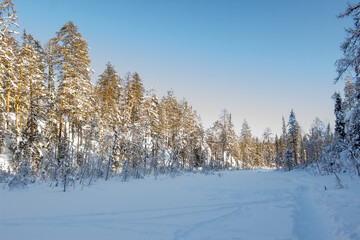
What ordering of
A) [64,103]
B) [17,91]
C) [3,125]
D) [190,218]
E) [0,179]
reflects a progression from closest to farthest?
[190,218] → [0,179] → [64,103] → [3,125] → [17,91]

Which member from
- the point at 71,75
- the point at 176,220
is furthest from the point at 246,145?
the point at 176,220

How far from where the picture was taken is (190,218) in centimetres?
286

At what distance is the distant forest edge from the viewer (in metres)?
7.22

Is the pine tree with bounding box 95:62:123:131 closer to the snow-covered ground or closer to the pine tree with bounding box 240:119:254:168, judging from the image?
the snow-covered ground

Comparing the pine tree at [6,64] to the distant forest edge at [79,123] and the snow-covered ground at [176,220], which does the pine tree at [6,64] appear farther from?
the snow-covered ground at [176,220]

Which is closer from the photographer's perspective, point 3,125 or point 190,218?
point 190,218

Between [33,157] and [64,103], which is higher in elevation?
[64,103]

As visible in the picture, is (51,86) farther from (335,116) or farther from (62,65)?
(335,116)

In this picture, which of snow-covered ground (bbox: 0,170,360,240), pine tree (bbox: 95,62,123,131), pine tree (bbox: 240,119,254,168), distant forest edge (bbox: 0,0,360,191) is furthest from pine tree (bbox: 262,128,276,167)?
snow-covered ground (bbox: 0,170,360,240)

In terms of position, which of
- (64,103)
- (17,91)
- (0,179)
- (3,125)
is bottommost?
(0,179)

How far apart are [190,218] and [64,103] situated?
15499 millimetres

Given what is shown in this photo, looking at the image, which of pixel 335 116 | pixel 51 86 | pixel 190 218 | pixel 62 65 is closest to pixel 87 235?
pixel 190 218

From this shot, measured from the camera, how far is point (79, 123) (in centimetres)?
1095

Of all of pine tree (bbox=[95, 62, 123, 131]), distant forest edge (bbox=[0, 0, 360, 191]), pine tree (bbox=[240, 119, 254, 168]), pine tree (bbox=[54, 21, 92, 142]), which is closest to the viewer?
distant forest edge (bbox=[0, 0, 360, 191])
